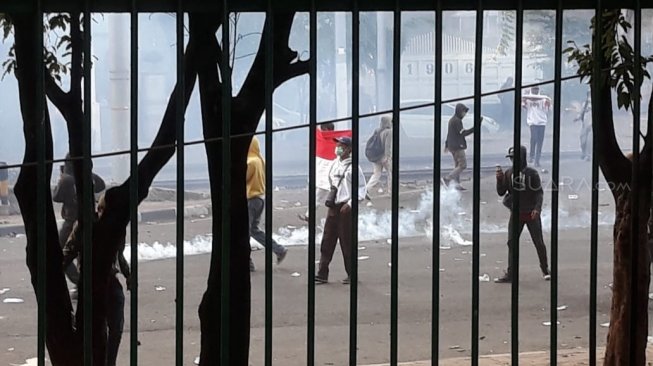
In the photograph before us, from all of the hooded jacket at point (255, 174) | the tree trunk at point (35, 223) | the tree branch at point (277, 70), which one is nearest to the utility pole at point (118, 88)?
the hooded jacket at point (255, 174)

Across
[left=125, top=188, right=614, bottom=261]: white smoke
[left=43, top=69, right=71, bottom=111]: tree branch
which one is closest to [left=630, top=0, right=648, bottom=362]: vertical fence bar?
[left=43, top=69, right=71, bottom=111]: tree branch

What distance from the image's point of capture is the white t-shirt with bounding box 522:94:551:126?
55.1 feet

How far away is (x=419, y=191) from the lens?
18.4 metres

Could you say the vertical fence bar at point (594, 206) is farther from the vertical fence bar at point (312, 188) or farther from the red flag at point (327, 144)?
the red flag at point (327, 144)

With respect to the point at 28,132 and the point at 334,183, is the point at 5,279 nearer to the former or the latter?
the point at 334,183

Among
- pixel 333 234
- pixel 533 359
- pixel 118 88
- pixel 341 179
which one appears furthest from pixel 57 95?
pixel 118 88

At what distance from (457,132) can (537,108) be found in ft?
9.33

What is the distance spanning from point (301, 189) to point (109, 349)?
42.3 feet

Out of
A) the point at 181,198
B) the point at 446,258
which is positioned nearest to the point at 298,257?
the point at 446,258

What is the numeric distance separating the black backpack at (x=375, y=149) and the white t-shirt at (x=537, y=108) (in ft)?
10.3

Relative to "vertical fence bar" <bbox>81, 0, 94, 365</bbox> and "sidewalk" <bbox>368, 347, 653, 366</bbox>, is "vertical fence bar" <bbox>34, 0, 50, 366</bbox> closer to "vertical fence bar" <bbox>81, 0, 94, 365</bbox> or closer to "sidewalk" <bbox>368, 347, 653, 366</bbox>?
"vertical fence bar" <bbox>81, 0, 94, 365</bbox>

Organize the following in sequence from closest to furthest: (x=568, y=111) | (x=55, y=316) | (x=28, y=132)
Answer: (x=28, y=132) < (x=55, y=316) < (x=568, y=111)

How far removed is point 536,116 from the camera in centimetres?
1678

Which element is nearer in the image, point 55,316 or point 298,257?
point 55,316
